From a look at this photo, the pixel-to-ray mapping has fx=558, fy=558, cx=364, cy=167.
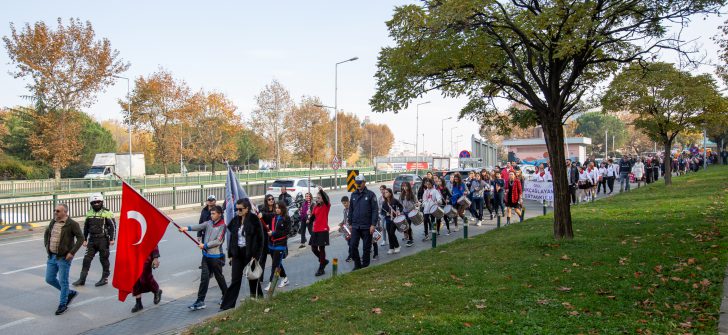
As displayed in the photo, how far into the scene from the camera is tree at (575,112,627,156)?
9650 centimetres

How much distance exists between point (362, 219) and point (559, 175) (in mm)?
4027

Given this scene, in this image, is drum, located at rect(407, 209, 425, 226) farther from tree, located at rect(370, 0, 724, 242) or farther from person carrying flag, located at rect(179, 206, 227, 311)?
person carrying flag, located at rect(179, 206, 227, 311)

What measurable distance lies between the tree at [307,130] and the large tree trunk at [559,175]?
169ft

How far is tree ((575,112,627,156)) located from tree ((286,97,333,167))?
51399 mm

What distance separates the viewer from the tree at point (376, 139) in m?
108

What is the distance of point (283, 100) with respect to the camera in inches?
2317

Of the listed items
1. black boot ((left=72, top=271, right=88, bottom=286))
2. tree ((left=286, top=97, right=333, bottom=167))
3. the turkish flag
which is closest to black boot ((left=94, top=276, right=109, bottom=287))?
black boot ((left=72, top=271, right=88, bottom=286))

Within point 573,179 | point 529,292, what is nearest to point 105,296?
point 529,292

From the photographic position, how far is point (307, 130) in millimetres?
62750

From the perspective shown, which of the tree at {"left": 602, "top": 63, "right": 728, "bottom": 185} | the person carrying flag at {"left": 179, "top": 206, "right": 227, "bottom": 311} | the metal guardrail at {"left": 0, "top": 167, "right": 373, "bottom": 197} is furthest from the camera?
the metal guardrail at {"left": 0, "top": 167, "right": 373, "bottom": 197}

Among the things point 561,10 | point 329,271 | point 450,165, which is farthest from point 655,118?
point 450,165

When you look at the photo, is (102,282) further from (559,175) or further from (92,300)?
(559,175)

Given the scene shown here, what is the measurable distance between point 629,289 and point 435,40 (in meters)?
5.40

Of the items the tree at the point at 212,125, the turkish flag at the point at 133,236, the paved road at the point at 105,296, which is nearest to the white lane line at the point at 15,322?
the paved road at the point at 105,296
